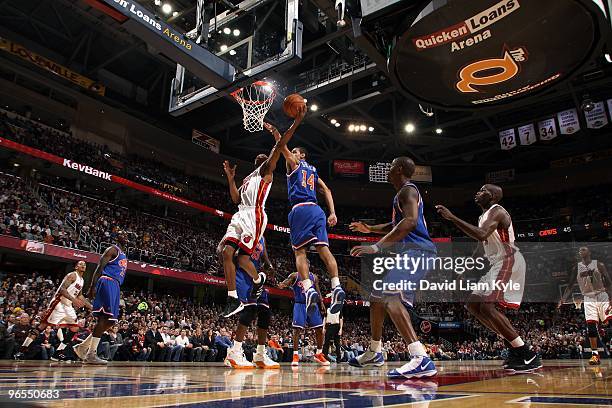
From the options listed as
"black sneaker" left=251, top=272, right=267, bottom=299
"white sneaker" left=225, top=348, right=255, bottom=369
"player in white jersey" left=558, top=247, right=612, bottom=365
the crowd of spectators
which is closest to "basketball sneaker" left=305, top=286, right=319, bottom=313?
"black sneaker" left=251, top=272, right=267, bottom=299

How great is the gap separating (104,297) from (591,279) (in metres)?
6.68

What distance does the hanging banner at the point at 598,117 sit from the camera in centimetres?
1811

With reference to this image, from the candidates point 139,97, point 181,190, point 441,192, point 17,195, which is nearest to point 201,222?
point 181,190

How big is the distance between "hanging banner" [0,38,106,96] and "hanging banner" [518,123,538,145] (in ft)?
57.9

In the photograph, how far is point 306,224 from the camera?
4.68 metres

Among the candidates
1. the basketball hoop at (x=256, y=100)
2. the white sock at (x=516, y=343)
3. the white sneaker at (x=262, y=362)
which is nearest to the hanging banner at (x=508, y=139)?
the basketball hoop at (x=256, y=100)

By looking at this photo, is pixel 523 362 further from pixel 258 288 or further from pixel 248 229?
pixel 248 229

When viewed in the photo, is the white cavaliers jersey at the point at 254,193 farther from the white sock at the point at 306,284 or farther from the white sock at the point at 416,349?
the white sock at the point at 416,349

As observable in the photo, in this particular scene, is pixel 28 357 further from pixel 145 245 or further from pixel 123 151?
pixel 123 151

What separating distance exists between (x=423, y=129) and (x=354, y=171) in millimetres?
5681

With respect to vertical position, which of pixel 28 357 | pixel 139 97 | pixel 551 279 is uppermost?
pixel 139 97

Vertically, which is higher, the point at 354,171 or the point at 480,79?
the point at 354,171

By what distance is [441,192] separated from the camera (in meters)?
28.8

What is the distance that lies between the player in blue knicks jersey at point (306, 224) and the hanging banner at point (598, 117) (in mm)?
17483
